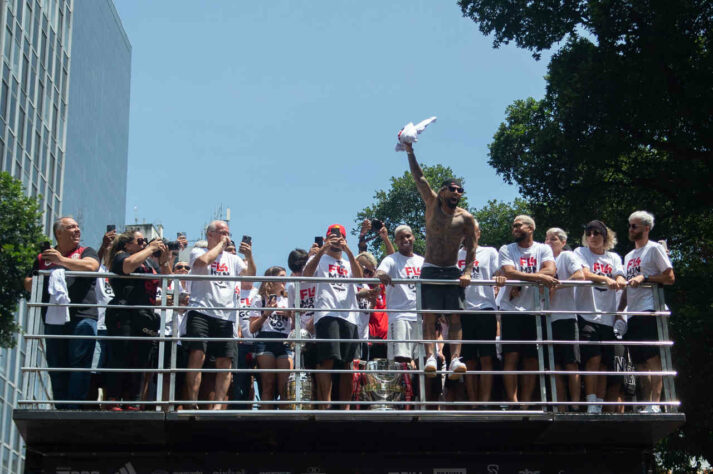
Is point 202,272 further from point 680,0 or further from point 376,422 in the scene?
point 680,0

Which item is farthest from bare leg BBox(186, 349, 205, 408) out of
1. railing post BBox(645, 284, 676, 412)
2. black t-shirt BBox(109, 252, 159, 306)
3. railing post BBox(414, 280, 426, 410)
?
railing post BBox(645, 284, 676, 412)

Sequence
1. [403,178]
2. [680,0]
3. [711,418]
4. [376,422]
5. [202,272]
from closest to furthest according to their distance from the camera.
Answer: [376,422] → [202,272] → [680,0] → [711,418] → [403,178]

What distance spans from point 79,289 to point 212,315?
5.01 feet

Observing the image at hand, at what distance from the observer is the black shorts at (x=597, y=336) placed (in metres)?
11.8

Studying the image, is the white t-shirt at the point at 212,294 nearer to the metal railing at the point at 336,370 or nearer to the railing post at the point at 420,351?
the metal railing at the point at 336,370

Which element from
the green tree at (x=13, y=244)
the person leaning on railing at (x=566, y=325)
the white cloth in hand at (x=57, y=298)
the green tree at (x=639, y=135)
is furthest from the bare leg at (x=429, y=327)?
the green tree at (x=13, y=244)

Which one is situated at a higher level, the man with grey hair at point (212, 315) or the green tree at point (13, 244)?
the green tree at point (13, 244)

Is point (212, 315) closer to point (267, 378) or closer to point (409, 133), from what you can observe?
point (267, 378)

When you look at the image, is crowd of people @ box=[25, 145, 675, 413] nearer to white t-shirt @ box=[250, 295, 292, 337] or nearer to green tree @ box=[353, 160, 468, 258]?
white t-shirt @ box=[250, 295, 292, 337]

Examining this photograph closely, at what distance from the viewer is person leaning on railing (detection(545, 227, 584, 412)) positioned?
1154 centimetres

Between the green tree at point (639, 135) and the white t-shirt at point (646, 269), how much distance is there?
11331mm

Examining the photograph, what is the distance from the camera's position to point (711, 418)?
78.4ft

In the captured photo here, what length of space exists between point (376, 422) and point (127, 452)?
267 centimetres


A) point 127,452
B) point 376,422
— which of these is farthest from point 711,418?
point 127,452
